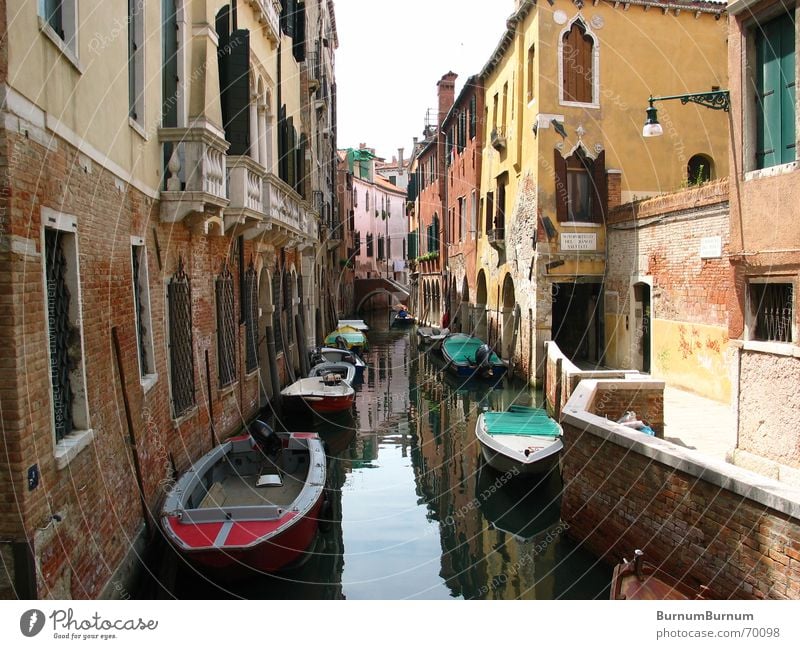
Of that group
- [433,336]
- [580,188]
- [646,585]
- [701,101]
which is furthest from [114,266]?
[433,336]

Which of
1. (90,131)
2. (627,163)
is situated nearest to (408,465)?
(90,131)

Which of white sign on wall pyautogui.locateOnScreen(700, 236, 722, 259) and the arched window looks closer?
white sign on wall pyautogui.locateOnScreen(700, 236, 722, 259)

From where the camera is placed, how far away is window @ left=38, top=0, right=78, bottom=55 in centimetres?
434

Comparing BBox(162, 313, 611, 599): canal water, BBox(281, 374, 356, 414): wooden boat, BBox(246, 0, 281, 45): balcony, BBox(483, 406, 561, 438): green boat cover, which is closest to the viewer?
BBox(162, 313, 611, 599): canal water

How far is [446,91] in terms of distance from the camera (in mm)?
30219

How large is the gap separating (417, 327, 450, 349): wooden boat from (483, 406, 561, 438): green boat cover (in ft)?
38.9

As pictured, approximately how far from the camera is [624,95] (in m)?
15.2

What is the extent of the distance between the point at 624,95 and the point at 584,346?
19.2 ft

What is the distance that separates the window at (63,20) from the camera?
14.2 feet

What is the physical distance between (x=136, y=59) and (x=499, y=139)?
1254 cm

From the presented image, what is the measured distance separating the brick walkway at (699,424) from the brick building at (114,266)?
5.70 meters

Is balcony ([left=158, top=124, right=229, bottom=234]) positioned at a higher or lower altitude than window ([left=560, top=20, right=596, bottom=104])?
lower

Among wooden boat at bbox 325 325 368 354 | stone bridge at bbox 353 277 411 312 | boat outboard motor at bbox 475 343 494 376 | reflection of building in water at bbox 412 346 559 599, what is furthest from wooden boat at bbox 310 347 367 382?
stone bridge at bbox 353 277 411 312

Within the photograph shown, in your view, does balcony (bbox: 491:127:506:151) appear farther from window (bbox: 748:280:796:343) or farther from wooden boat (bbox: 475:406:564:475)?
window (bbox: 748:280:796:343)
